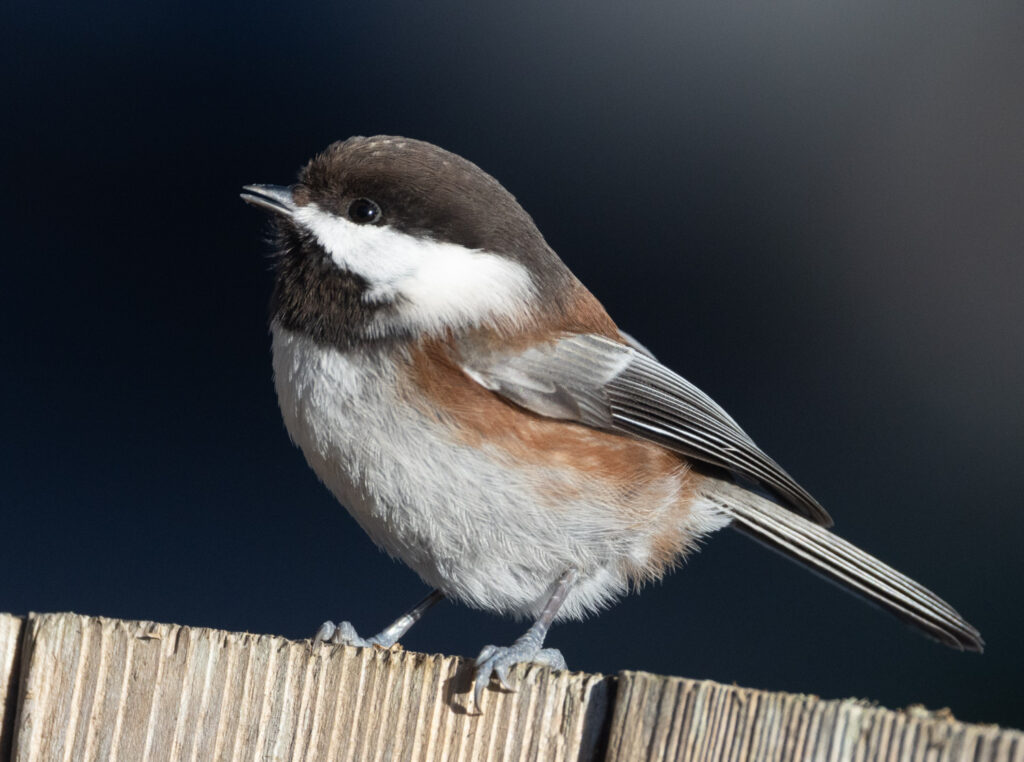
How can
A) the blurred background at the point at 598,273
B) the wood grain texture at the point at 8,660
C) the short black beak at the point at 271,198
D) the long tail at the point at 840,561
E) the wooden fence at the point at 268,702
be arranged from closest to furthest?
the wooden fence at the point at 268,702, the wood grain texture at the point at 8,660, the long tail at the point at 840,561, the short black beak at the point at 271,198, the blurred background at the point at 598,273

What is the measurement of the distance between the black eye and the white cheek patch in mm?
14

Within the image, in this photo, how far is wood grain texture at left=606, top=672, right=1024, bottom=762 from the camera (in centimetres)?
97

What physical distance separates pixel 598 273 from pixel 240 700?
245 cm

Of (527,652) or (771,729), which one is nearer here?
(771,729)

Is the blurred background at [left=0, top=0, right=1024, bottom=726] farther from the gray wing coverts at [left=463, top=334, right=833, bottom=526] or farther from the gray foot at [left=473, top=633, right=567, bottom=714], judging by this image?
the gray foot at [left=473, top=633, right=567, bottom=714]

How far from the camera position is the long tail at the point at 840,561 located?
72.2 inches

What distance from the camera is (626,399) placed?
2.04m

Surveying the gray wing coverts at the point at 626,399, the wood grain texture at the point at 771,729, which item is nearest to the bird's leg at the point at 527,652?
the wood grain texture at the point at 771,729

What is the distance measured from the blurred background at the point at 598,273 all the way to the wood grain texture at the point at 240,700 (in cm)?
208

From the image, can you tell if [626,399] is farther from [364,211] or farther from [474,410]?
[364,211]

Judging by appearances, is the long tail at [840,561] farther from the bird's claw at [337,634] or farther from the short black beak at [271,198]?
the short black beak at [271,198]

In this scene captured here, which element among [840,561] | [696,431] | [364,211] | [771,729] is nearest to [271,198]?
[364,211]

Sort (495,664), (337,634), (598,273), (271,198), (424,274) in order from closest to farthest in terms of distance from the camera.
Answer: (495,664) → (337,634) → (424,274) → (271,198) → (598,273)

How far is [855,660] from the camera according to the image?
309 centimetres
